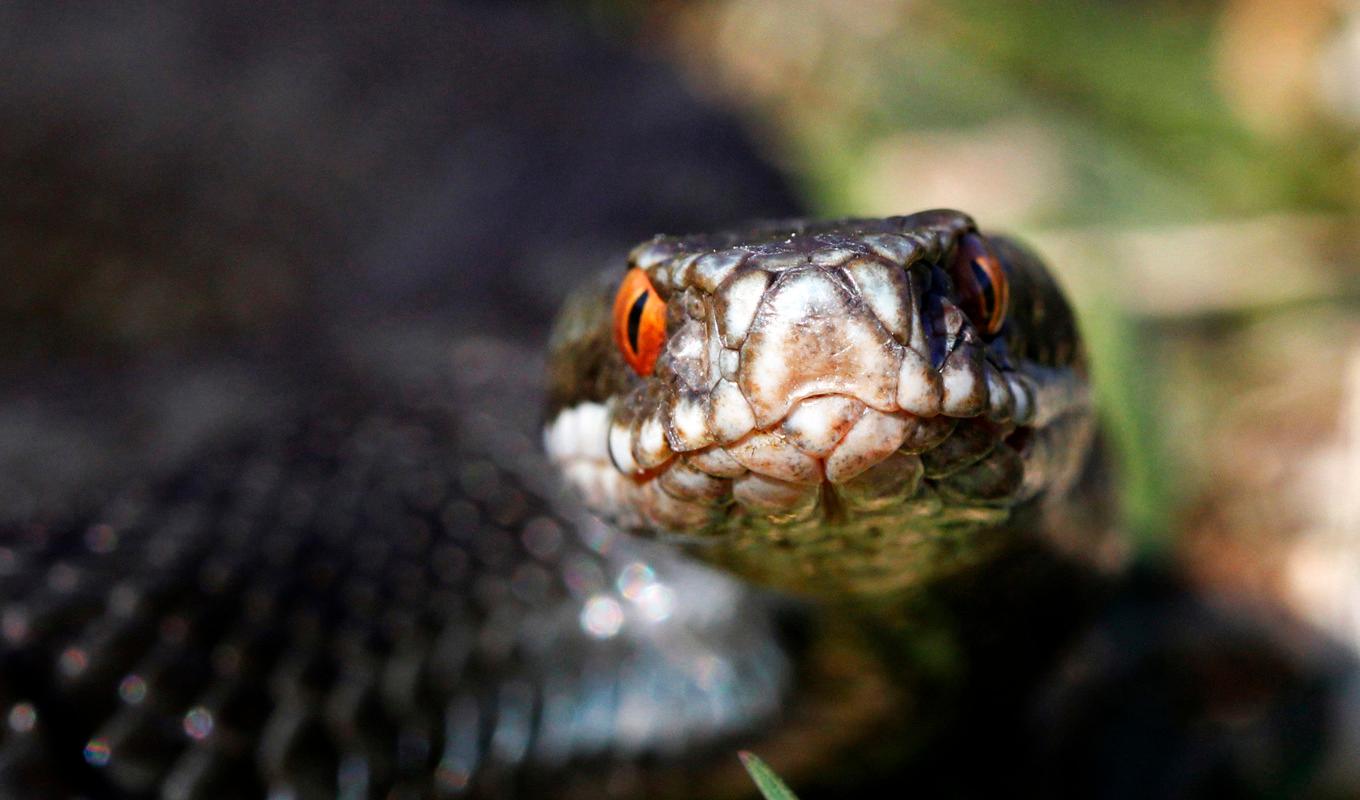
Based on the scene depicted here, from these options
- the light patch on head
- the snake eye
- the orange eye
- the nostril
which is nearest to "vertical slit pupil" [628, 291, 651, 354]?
the orange eye

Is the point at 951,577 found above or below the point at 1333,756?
above

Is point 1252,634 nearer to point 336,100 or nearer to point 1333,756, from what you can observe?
point 1333,756

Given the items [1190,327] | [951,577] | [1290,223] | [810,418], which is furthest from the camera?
[1290,223]

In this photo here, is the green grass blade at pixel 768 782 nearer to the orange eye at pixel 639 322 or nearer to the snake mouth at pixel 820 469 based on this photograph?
the snake mouth at pixel 820 469

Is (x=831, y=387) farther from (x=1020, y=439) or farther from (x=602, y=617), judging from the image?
(x=602, y=617)

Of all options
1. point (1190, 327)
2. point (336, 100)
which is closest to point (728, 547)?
point (1190, 327)

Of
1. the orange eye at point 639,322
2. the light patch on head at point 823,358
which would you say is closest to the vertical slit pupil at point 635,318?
the orange eye at point 639,322
